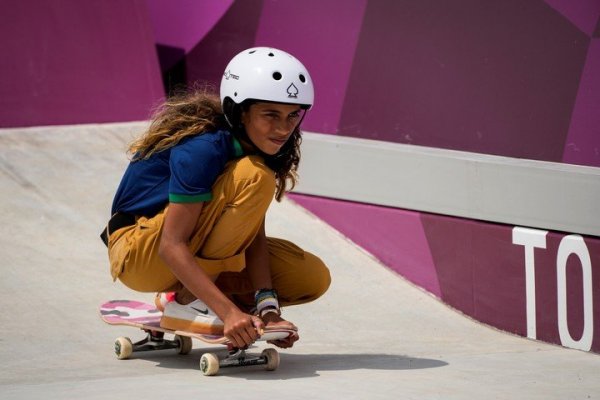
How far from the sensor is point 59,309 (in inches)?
187

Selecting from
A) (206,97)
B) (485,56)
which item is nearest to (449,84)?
(485,56)

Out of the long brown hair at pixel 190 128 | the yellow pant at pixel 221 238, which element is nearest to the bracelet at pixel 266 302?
the yellow pant at pixel 221 238

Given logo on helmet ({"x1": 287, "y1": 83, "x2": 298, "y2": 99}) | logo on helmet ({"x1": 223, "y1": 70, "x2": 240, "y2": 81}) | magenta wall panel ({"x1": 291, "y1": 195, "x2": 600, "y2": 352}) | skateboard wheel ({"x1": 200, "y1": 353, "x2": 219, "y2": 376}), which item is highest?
logo on helmet ({"x1": 223, "y1": 70, "x2": 240, "y2": 81})

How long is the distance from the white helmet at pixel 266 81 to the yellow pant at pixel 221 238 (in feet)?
0.78

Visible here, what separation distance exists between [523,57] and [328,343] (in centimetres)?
167

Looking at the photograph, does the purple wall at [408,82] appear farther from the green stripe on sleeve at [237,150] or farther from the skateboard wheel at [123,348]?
the skateboard wheel at [123,348]

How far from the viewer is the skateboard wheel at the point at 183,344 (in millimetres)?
4266

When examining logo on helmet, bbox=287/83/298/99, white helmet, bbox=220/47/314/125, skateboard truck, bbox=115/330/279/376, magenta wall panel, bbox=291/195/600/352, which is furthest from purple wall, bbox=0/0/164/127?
logo on helmet, bbox=287/83/298/99

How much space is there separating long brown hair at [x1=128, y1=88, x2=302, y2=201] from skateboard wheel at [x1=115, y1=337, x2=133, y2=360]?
70cm

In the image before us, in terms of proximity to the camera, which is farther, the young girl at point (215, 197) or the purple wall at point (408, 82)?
the purple wall at point (408, 82)

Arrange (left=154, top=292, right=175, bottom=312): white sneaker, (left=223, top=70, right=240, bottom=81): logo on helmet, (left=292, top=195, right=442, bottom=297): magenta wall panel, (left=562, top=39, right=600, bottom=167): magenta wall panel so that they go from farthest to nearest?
(left=292, top=195, right=442, bottom=297): magenta wall panel < (left=562, top=39, right=600, bottom=167): magenta wall panel < (left=154, top=292, right=175, bottom=312): white sneaker < (left=223, top=70, right=240, bottom=81): logo on helmet

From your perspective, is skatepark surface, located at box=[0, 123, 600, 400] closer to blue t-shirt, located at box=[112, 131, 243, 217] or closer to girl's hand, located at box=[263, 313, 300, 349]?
girl's hand, located at box=[263, 313, 300, 349]

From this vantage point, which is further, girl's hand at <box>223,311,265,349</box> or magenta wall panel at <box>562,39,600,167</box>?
A: magenta wall panel at <box>562,39,600,167</box>

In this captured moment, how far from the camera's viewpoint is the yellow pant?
12.6ft
